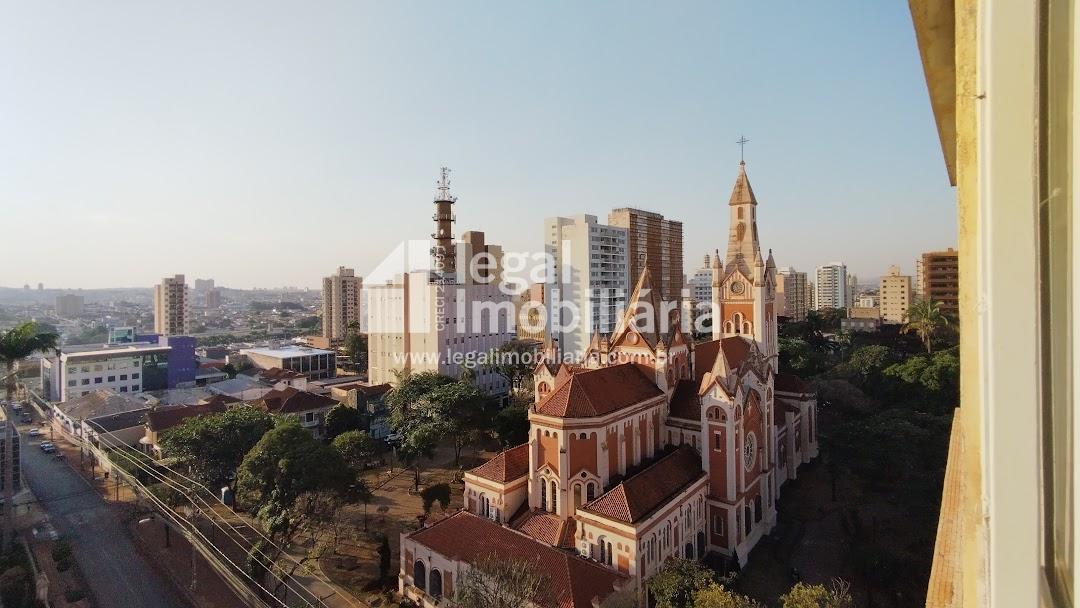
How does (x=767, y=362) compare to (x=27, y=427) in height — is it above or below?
above

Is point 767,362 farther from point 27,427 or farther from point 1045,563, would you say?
point 27,427

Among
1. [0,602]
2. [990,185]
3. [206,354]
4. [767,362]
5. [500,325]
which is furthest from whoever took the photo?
[206,354]

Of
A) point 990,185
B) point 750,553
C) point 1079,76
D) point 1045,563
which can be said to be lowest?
point 750,553

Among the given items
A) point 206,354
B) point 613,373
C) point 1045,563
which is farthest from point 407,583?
point 206,354

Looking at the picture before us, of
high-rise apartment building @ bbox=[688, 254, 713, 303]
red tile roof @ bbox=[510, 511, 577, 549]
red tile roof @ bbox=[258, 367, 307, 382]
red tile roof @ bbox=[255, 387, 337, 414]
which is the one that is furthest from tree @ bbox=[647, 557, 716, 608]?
high-rise apartment building @ bbox=[688, 254, 713, 303]

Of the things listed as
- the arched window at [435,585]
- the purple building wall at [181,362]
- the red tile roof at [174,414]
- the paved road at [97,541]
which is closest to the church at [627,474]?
the arched window at [435,585]
